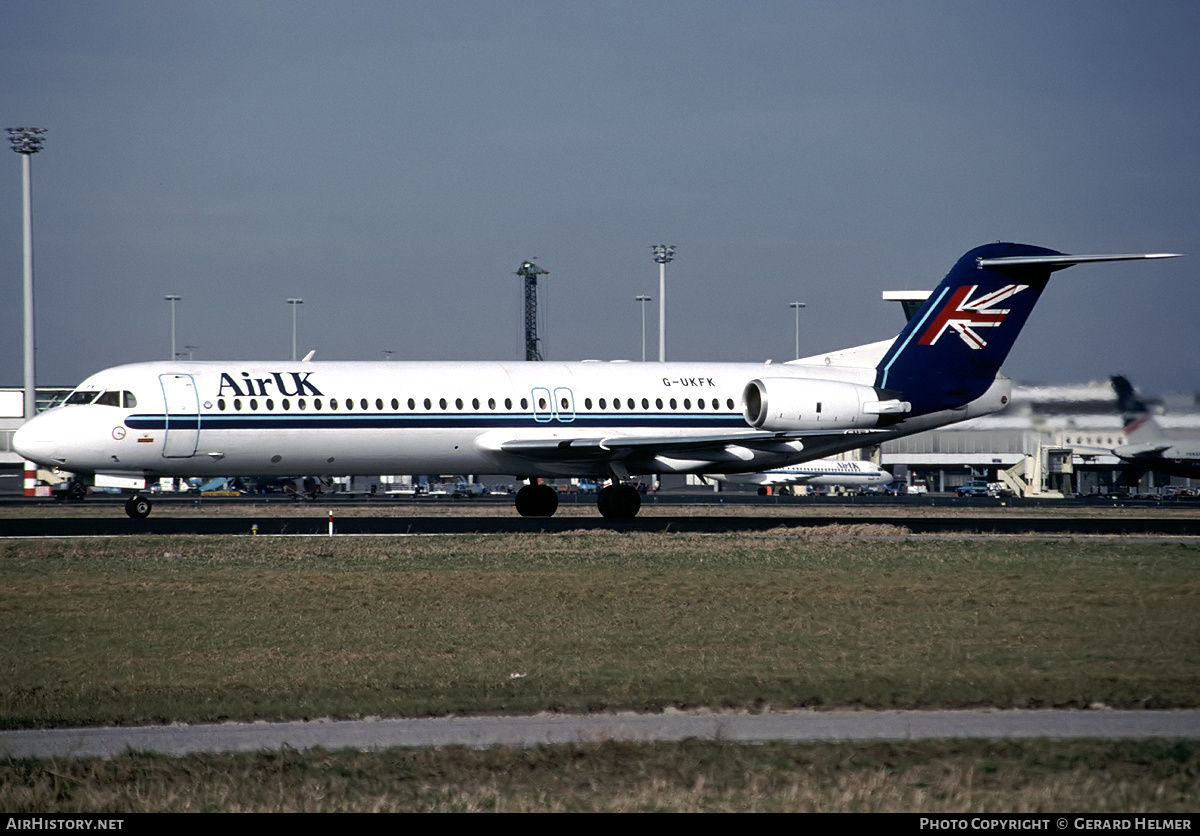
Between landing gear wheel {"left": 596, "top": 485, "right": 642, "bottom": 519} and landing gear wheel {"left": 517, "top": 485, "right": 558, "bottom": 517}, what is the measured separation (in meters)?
2.23

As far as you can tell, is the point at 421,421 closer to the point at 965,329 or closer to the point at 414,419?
the point at 414,419

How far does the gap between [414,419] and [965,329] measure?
1575 centimetres

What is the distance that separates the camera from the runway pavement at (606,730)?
388 inches

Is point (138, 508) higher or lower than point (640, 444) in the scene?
lower

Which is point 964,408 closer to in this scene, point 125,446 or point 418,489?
point 125,446

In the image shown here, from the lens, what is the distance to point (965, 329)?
36688mm

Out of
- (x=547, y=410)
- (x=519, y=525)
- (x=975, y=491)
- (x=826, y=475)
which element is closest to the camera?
(x=519, y=525)

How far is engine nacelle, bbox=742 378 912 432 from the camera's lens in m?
35.0

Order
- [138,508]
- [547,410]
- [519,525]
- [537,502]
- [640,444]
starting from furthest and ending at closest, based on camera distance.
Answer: [537,502], [138,508], [547,410], [640,444], [519,525]

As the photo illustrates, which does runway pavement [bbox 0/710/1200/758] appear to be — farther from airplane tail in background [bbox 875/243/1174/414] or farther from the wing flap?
airplane tail in background [bbox 875/243/1174/414]

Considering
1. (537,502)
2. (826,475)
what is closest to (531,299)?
(826,475)

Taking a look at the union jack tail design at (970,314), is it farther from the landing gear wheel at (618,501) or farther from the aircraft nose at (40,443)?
the aircraft nose at (40,443)

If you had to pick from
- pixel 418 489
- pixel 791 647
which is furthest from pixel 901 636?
pixel 418 489

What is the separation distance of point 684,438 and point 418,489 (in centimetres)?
6554
